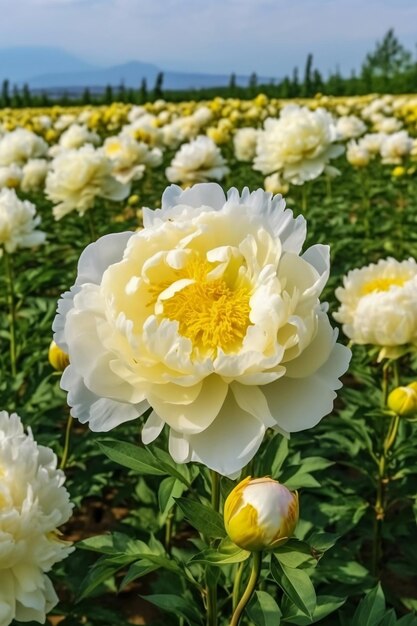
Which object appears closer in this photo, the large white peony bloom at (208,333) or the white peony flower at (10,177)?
the large white peony bloom at (208,333)

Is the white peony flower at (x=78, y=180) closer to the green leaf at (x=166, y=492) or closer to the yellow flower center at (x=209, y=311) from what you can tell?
the green leaf at (x=166, y=492)

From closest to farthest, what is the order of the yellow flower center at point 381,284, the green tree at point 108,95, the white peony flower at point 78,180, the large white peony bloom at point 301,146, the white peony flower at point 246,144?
the yellow flower center at point 381,284
the large white peony bloom at point 301,146
the white peony flower at point 78,180
the white peony flower at point 246,144
the green tree at point 108,95

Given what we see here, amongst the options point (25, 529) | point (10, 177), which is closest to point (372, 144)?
point (10, 177)

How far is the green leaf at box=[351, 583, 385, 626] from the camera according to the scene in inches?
46.3

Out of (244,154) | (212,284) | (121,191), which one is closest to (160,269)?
(212,284)

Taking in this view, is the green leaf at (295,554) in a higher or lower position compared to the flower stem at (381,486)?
higher

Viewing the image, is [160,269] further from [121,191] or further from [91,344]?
[121,191]

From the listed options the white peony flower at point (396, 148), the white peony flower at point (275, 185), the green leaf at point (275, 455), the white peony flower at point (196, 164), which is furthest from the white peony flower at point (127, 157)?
the green leaf at point (275, 455)

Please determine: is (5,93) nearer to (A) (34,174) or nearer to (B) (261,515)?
(A) (34,174)

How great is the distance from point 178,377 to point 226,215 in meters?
0.22

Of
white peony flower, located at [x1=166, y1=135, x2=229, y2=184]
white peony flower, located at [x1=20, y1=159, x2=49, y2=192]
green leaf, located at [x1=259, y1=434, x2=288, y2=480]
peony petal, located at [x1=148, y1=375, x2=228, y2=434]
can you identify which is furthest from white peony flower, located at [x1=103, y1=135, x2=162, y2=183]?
peony petal, located at [x1=148, y1=375, x2=228, y2=434]

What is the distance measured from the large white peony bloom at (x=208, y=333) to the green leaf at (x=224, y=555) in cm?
12

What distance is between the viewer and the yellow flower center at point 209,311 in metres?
0.89

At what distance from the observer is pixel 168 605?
48.5 inches
